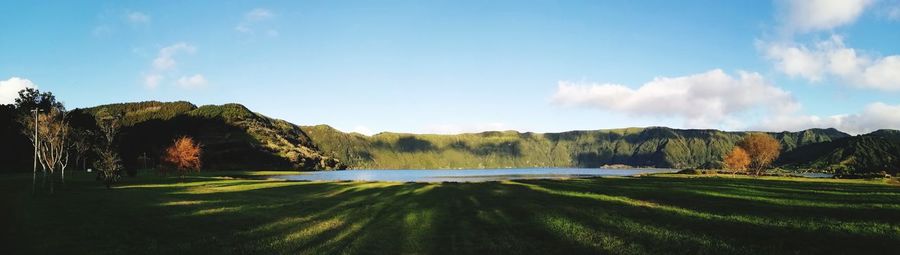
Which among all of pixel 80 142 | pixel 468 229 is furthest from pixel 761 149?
pixel 80 142

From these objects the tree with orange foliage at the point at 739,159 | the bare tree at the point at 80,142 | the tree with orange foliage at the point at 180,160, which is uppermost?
the bare tree at the point at 80,142

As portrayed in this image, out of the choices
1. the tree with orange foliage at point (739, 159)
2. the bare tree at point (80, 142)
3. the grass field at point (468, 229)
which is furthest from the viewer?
the tree with orange foliage at point (739, 159)

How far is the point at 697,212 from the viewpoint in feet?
95.1

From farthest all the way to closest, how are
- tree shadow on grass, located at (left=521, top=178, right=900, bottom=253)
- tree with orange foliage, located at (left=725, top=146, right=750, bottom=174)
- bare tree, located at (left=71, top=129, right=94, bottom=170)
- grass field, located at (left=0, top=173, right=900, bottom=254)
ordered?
tree with orange foliage, located at (left=725, top=146, right=750, bottom=174) → bare tree, located at (left=71, top=129, right=94, bottom=170) → grass field, located at (left=0, top=173, right=900, bottom=254) → tree shadow on grass, located at (left=521, top=178, right=900, bottom=253)

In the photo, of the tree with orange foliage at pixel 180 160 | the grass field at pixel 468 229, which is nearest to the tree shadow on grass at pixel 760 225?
the grass field at pixel 468 229

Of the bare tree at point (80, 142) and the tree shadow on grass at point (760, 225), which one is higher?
the bare tree at point (80, 142)

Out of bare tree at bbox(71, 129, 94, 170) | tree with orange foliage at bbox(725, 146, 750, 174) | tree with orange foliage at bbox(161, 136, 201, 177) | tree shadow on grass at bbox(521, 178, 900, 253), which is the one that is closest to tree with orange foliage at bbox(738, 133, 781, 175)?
tree with orange foliage at bbox(725, 146, 750, 174)

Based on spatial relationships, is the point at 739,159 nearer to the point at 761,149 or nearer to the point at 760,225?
the point at 761,149

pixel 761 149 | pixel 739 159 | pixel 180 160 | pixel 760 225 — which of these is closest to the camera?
pixel 760 225

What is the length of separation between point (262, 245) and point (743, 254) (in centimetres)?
1724

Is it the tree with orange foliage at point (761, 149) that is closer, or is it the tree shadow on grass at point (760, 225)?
the tree shadow on grass at point (760, 225)

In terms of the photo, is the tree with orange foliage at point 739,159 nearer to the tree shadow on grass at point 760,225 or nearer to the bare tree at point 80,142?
the tree shadow on grass at point 760,225

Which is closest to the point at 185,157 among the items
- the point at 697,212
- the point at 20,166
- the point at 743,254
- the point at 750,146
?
the point at 20,166

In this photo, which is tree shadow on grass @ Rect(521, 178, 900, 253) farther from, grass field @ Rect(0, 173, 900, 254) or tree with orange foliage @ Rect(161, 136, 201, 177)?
tree with orange foliage @ Rect(161, 136, 201, 177)
